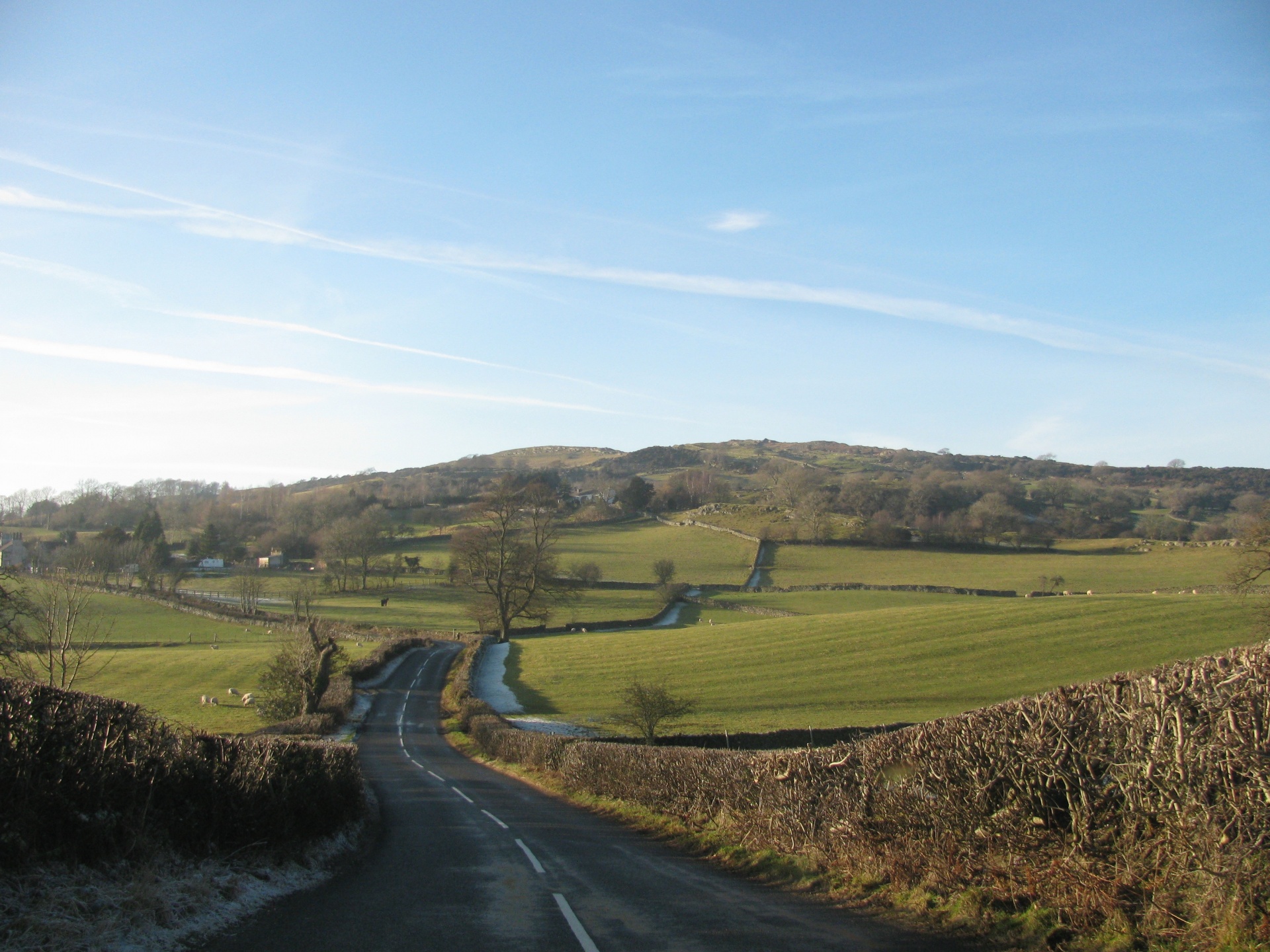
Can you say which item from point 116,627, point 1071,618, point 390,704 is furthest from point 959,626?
point 116,627

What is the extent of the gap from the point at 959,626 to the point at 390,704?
113 feet

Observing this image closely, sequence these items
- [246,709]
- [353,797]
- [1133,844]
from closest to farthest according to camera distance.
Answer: [1133,844]
[353,797]
[246,709]

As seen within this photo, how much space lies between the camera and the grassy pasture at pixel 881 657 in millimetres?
35344

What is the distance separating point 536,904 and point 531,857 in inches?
117

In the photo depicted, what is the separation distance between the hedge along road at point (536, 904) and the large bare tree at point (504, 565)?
44.3 meters

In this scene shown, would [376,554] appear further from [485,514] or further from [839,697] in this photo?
[839,697]

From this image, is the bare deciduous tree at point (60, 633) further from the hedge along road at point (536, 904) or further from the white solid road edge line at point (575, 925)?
the white solid road edge line at point (575, 925)

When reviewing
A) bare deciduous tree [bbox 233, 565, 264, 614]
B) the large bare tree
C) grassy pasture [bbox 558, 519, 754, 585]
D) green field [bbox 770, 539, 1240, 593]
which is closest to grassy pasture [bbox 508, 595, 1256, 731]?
the large bare tree

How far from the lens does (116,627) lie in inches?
2490

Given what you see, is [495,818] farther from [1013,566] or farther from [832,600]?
[1013,566]

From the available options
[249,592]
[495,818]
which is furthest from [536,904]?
[249,592]

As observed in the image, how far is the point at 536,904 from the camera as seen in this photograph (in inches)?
315

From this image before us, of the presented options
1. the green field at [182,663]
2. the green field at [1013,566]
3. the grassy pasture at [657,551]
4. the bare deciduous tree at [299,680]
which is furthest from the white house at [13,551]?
the green field at [1013,566]

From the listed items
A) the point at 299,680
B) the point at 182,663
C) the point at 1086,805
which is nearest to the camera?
the point at 1086,805
